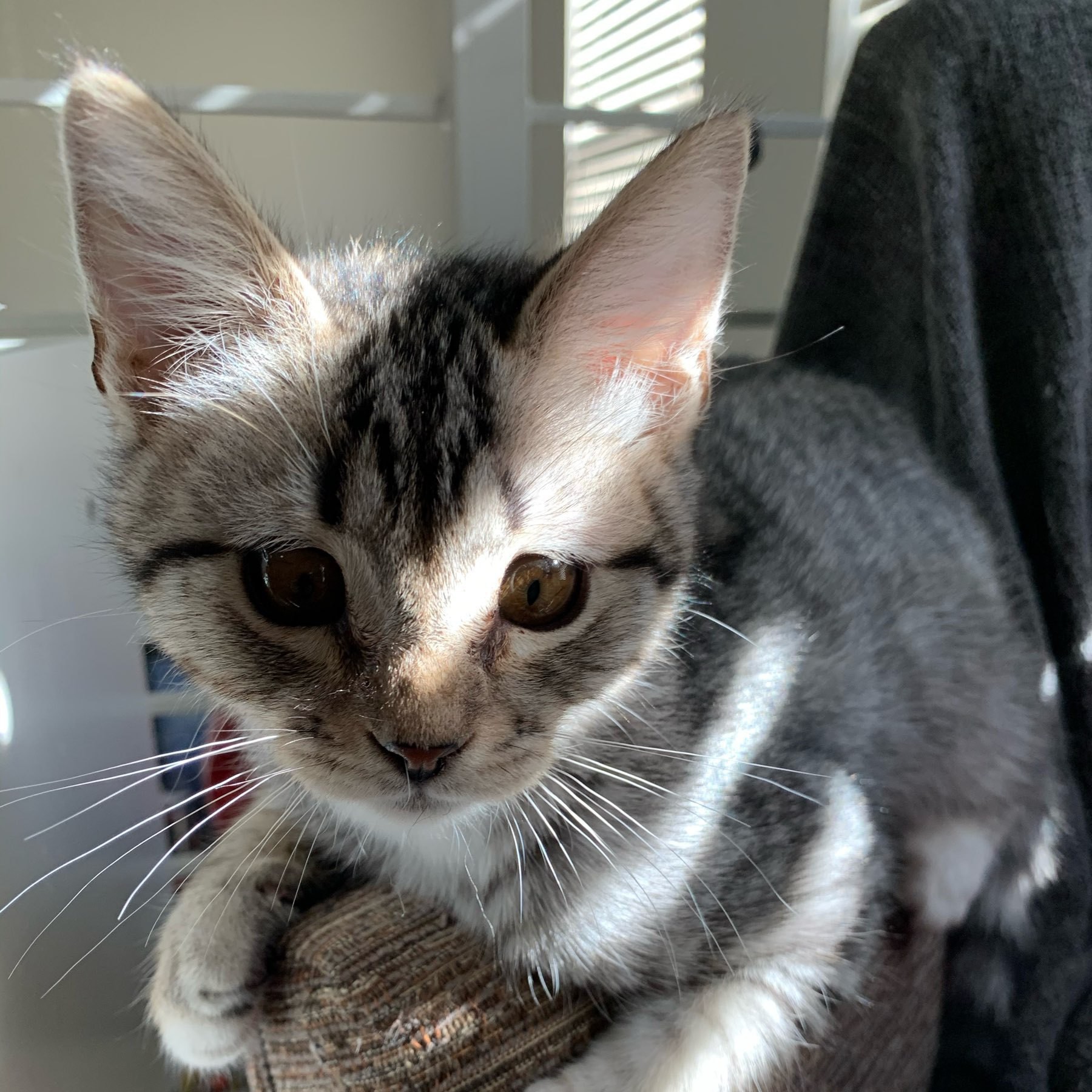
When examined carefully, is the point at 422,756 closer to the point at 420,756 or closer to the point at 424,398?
the point at 420,756

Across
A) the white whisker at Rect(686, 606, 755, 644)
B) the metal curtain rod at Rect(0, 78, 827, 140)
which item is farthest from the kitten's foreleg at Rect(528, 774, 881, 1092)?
the metal curtain rod at Rect(0, 78, 827, 140)

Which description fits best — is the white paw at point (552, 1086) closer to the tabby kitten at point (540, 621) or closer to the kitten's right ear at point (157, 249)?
the tabby kitten at point (540, 621)

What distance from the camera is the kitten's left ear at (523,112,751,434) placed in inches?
22.4

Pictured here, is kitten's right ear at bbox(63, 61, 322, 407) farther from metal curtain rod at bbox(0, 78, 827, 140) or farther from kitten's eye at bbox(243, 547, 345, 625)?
metal curtain rod at bbox(0, 78, 827, 140)

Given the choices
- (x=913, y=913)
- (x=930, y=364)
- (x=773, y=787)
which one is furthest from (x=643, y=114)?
(x=913, y=913)

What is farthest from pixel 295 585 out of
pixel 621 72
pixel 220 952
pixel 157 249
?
pixel 621 72

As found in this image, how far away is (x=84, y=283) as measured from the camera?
572 mm

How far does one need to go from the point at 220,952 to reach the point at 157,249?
0.55 metres

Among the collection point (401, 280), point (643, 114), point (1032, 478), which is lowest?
point (1032, 478)

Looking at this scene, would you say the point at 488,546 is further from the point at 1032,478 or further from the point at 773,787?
the point at 1032,478

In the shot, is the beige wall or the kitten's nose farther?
the beige wall

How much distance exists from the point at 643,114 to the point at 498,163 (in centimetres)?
19

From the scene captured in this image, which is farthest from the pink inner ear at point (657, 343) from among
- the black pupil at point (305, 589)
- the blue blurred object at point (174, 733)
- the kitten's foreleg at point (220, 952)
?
the blue blurred object at point (174, 733)

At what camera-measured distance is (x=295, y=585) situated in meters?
0.58
